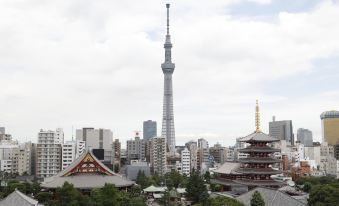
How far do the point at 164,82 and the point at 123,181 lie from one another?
11557cm

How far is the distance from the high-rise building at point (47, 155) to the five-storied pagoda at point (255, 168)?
41.6m

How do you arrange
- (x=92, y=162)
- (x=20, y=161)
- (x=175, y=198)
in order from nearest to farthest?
1. (x=175, y=198)
2. (x=92, y=162)
3. (x=20, y=161)

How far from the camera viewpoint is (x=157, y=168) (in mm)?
98562

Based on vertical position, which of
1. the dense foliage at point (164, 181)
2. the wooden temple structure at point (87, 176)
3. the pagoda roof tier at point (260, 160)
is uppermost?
the pagoda roof tier at point (260, 160)

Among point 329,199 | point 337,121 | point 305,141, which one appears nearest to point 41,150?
point 329,199

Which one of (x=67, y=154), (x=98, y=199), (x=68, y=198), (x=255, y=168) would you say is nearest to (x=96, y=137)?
(x=67, y=154)

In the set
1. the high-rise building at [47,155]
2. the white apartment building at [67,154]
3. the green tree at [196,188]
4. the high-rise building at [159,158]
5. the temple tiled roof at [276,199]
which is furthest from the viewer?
the high-rise building at [159,158]

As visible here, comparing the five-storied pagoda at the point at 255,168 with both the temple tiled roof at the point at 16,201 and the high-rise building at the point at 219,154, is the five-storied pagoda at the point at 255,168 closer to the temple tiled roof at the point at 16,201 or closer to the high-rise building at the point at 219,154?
the temple tiled roof at the point at 16,201

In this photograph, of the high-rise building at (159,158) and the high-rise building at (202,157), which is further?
the high-rise building at (202,157)

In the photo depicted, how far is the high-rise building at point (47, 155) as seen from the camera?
84.5 m

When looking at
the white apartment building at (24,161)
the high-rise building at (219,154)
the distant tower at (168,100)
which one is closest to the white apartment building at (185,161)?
the high-rise building at (219,154)

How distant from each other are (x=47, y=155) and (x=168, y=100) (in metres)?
82.4

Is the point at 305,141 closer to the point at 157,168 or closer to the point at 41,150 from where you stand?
the point at 157,168

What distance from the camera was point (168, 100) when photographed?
536ft
